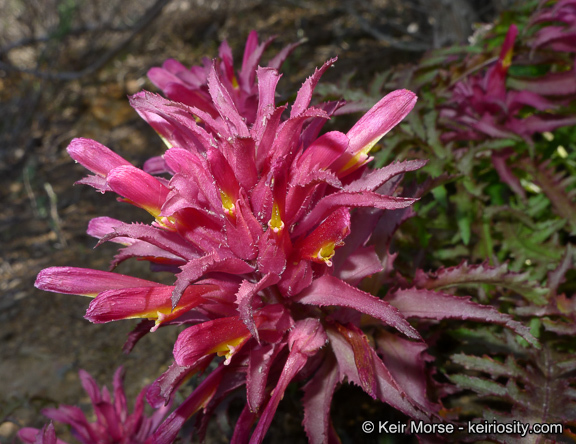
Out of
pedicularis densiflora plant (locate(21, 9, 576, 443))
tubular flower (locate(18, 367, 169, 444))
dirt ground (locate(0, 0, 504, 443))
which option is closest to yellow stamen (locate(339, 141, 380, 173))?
pedicularis densiflora plant (locate(21, 9, 576, 443))

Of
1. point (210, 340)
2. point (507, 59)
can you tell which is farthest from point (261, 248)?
point (507, 59)

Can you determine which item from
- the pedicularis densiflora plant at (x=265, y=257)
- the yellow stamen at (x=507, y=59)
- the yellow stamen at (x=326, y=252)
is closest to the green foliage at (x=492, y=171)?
the yellow stamen at (x=507, y=59)

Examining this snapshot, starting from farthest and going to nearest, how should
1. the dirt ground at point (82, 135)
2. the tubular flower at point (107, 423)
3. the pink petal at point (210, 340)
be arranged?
1. the dirt ground at point (82, 135)
2. the tubular flower at point (107, 423)
3. the pink petal at point (210, 340)

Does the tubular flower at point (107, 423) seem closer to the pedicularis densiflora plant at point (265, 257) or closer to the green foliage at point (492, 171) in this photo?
the pedicularis densiflora plant at point (265, 257)

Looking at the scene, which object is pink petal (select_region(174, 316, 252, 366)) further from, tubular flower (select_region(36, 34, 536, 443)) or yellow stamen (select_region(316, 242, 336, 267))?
yellow stamen (select_region(316, 242, 336, 267))

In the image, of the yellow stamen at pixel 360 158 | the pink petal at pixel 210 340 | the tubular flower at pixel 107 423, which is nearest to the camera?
the pink petal at pixel 210 340

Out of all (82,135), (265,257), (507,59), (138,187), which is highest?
(138,187)

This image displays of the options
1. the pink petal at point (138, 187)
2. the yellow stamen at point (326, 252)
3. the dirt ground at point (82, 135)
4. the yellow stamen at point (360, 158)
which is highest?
the pink petal at point (138, 187)

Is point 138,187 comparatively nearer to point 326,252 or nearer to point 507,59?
point 326,252
